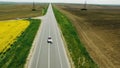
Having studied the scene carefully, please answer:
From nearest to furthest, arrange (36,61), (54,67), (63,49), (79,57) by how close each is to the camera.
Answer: (54,67) < (36,61) < (79,57) < (63,49)

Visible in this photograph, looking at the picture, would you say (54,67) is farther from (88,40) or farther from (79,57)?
(88,40)

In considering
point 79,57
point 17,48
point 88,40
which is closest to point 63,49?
point 79,57

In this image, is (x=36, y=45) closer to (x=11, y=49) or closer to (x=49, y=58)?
(x=11, y=49)

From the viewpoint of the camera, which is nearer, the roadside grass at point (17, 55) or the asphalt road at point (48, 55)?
the asphalt road at point (48, 55)

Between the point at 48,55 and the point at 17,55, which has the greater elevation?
the point at 48,55

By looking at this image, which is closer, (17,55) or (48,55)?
(48,55)

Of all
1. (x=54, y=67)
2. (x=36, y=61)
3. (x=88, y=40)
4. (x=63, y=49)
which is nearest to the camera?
(x=54, y=67)

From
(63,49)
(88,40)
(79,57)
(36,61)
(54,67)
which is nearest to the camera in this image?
(54,67)

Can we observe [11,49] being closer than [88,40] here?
Yes

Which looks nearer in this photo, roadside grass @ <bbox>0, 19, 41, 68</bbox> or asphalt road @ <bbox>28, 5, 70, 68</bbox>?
asphalt road @ <bbox>28, 5, 70, 68</bbox>
